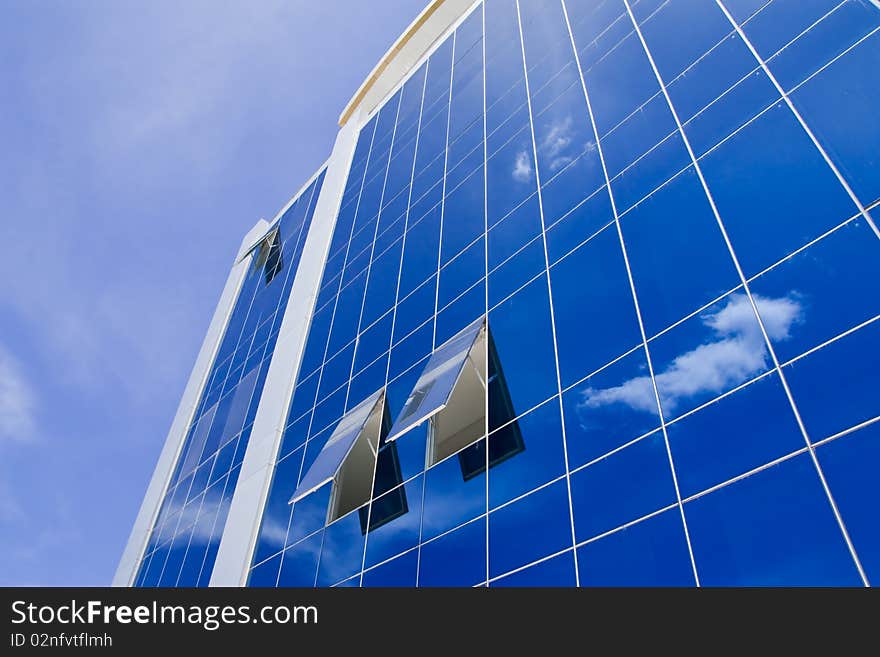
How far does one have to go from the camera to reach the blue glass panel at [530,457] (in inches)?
484

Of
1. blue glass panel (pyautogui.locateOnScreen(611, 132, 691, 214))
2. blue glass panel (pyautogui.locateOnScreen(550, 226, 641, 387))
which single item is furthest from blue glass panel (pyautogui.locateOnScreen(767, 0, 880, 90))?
blue glass panel (pyautogui.locateOnScreen(550, 226, 641, 387))

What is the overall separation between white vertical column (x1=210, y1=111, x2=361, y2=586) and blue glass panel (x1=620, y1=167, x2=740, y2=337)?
1289 cm

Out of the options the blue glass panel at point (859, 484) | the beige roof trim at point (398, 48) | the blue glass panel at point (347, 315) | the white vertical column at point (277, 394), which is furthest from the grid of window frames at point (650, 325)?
the beige roof trim at point (398, 48)

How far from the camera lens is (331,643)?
→ 19.4 feet

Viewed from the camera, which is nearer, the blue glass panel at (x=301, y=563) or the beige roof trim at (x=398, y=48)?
the blue glass panel at (x=301, y=563)

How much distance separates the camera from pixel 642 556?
9945 millimetres

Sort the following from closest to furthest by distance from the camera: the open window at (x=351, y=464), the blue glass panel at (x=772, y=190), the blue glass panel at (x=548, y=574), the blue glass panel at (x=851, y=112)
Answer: the blue glass panel at (x=851, y=112) < the blue glass panel at (x=772, y=190) < the blue glass panel at (x=548, y=574) < the open window at (x=351, y=464)

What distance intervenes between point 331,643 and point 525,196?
524 inches

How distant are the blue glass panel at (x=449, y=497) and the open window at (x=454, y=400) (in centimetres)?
39

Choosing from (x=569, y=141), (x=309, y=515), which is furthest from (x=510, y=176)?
(x=309, y=515)

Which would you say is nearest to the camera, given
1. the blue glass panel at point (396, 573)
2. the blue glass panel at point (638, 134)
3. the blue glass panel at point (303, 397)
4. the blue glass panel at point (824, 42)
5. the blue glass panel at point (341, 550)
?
the blue glass panel at point (824, 42)

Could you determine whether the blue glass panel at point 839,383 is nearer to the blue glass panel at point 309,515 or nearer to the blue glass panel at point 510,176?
the blue glass panel at point 510,176

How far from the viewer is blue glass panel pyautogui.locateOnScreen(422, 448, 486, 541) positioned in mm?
13406

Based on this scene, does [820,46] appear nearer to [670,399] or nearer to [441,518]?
[670,399]
